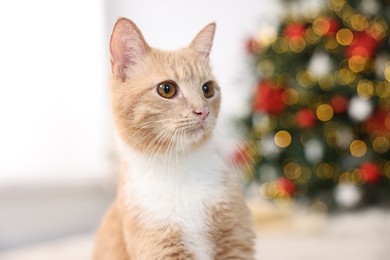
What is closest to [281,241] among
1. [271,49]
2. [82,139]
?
[271,49]

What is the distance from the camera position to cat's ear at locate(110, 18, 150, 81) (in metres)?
0.97

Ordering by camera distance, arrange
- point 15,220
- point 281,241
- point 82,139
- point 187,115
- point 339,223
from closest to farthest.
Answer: point 187,115
point 281,241
point 15,220
point 339,223
point 82,139

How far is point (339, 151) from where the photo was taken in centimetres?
279

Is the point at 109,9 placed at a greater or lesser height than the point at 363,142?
greater

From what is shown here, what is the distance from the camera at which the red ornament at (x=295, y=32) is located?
107 inches

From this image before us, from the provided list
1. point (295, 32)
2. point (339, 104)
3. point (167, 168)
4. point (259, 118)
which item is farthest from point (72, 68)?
Result: point (167, 168)

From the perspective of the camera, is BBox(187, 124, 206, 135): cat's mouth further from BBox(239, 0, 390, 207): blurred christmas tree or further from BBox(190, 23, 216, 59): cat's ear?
BBox(239, 0, 390, 207): blurred christmas tree

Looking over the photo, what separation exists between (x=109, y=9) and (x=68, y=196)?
126 cm

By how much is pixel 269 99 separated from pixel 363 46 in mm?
578

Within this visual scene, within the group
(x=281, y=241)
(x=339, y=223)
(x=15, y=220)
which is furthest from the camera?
(x=339, y=223)

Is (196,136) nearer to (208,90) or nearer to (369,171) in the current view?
(208,90)

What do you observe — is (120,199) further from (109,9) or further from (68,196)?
(109,9)

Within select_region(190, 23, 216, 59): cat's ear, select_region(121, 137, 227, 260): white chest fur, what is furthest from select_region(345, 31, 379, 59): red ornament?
select_region(121, 137, 227, 260): white chest fur

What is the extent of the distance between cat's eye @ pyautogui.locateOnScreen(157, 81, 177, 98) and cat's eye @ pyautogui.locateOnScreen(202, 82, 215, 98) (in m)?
0.08
